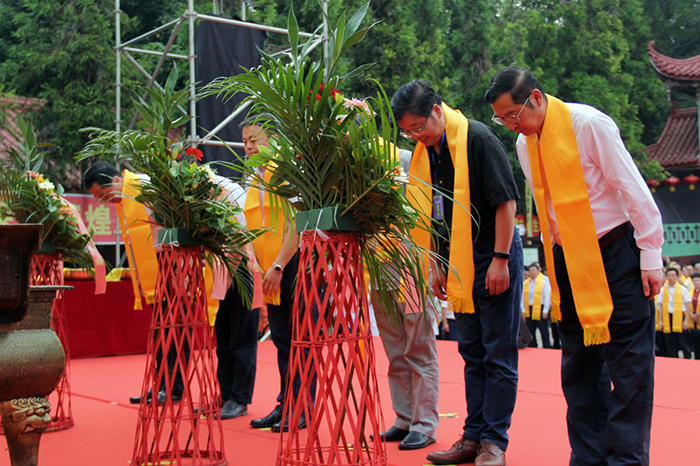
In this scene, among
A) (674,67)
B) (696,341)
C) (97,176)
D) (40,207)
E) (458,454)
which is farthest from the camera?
(674,67)

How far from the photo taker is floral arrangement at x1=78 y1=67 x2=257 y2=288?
2.87 m

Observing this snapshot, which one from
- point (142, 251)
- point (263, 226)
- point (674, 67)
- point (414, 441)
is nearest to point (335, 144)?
point (414, 441)

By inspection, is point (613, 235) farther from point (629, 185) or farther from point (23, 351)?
point (23, 351)

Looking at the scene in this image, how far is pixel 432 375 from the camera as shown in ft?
10.9

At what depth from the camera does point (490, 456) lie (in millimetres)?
2791

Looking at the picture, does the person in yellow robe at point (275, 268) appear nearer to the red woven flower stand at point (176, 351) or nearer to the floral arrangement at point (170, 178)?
the floral arrangement at point (170, 178)

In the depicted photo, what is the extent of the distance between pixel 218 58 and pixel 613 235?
248 inches

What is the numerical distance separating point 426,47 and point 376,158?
1141 centimetres

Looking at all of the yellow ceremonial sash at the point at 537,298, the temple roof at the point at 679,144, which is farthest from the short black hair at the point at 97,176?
the temple roof at the point at 679,144

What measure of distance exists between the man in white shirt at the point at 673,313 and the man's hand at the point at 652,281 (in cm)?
801

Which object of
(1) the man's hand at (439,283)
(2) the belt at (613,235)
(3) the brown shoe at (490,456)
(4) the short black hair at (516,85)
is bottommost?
(3) the brown shoe at (490,456)

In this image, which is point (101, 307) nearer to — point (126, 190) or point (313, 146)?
point (126, 190)

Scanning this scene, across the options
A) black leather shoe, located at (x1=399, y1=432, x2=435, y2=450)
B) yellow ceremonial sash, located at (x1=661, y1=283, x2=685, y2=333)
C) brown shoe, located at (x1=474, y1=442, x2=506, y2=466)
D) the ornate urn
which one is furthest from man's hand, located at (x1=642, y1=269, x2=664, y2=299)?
yellow ceremonial sash, located at (x1=661, y1=283, x2=685, y2=333)

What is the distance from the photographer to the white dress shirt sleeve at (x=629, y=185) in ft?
7.57
